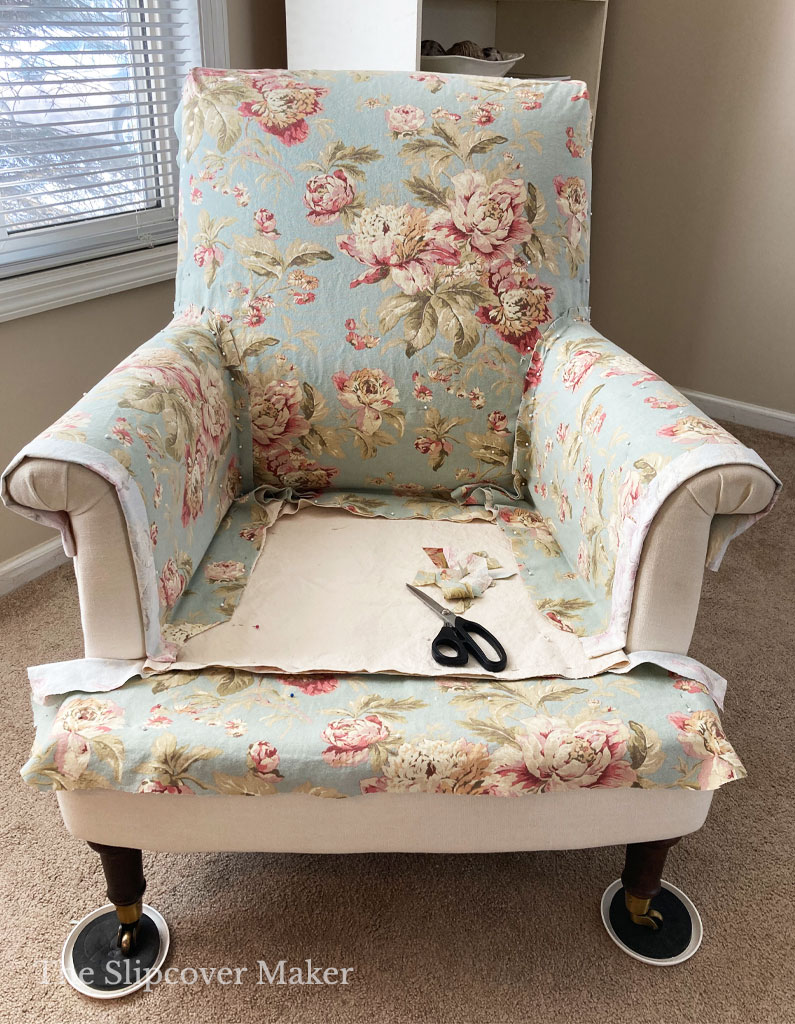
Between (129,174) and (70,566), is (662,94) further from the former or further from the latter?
(70,566)

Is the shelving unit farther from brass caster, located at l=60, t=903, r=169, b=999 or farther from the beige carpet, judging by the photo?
brass caster, located at l=60, t=903, r=169, b=999

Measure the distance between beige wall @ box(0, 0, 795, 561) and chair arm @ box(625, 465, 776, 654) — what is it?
1420 mm

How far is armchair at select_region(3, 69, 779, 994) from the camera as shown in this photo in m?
0.90

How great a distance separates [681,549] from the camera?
3.05ft

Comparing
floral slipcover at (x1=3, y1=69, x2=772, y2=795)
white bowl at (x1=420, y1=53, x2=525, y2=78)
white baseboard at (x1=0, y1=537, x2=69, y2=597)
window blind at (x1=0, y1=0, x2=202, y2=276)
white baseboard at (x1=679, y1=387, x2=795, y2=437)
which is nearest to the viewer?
floral slipcover at (x1=3, y1=69, x2=772, y2=795)

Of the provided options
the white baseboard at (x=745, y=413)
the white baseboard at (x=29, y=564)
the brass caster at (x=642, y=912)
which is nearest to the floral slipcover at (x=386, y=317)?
the brass caster at (x=642, y=912)

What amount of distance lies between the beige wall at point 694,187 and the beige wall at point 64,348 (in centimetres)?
1

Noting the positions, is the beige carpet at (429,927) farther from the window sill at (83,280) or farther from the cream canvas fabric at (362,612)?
the window sill at (83,280)

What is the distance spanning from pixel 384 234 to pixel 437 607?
0.57 m

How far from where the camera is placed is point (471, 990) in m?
1.05

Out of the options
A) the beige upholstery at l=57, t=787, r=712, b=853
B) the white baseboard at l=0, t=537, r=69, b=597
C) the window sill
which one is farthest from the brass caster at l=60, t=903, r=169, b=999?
the window sill

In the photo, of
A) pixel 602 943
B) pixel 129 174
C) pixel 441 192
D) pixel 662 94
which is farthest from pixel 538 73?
pixel 602 943

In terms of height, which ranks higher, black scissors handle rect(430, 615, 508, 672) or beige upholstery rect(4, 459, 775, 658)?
beige upholstery rect(4, 459, 775, 658)

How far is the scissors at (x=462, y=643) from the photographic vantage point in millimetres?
986
